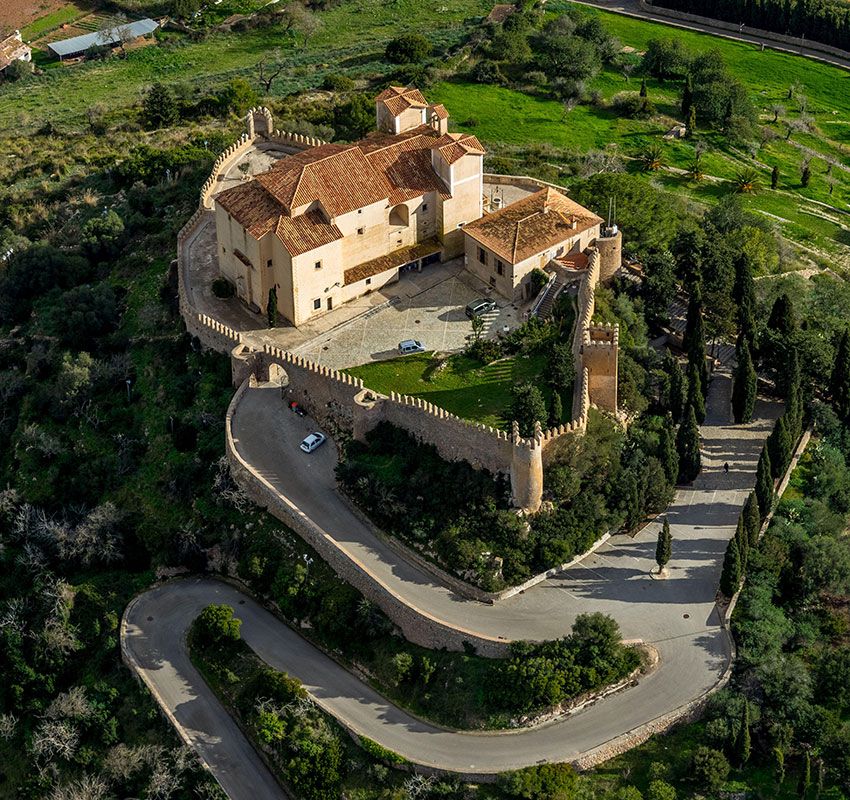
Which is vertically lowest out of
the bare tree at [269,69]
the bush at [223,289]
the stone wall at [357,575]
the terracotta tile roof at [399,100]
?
the stone wall at [357,575]

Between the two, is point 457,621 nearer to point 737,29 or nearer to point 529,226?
point 529,226

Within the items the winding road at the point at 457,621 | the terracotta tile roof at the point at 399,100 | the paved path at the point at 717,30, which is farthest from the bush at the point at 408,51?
the winding road at the point at 457,621

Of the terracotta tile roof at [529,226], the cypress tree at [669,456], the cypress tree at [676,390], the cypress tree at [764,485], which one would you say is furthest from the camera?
the terracotta tile roof at [529,226]

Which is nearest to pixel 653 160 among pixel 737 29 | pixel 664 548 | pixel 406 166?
pixel 406 166

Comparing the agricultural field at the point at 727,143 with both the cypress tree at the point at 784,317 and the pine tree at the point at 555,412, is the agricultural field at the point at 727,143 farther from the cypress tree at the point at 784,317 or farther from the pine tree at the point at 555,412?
the pine tree at the point at 555,412

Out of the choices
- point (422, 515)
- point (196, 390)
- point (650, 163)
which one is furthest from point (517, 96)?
point (422, 515)

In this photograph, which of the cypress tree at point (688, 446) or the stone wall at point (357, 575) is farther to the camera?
the cypress tree at point (688, 446)
